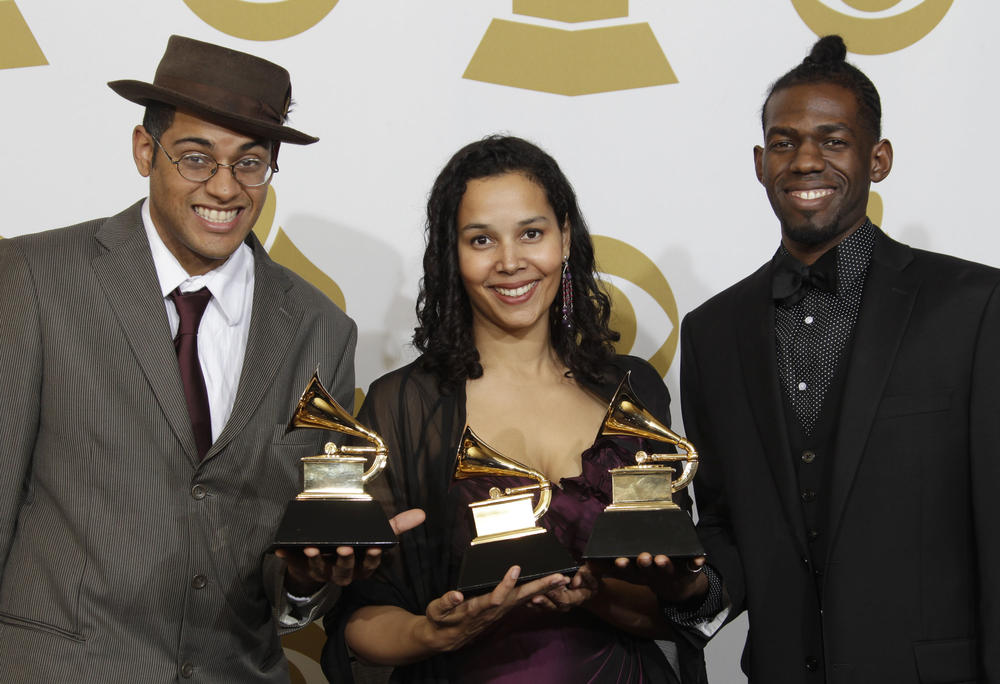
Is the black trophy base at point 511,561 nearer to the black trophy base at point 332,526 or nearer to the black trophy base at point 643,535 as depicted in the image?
the black trophy base at point 643,535

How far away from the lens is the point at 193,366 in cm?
262

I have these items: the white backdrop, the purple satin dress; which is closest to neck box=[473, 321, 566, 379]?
the purple satin dress

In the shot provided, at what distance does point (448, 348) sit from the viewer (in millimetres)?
2855

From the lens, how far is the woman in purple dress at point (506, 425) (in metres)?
2.56

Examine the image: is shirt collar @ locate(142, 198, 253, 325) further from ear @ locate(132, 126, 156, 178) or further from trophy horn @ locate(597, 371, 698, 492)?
trophy horn @ locate(597, 371, 698, 492)

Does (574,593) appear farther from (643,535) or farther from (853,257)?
(853,257)

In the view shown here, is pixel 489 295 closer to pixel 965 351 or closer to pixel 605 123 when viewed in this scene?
pixel 965 351

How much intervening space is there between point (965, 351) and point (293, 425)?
1.56 metres

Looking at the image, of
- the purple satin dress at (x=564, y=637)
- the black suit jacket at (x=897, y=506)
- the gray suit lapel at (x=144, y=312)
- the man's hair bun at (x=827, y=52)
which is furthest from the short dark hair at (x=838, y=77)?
the gray suit lapel at (x=144, y=312)

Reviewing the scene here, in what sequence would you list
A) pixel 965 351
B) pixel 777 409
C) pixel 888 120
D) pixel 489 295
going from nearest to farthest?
pixel 965 351 → pixel 777 409 → pixel 489 295 → pixel 888 120

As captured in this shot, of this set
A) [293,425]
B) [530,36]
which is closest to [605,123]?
[530,36]

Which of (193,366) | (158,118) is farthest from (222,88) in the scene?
(193,366)

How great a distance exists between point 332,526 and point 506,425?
64 centimetres

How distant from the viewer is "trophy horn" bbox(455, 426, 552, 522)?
2.45 metres
